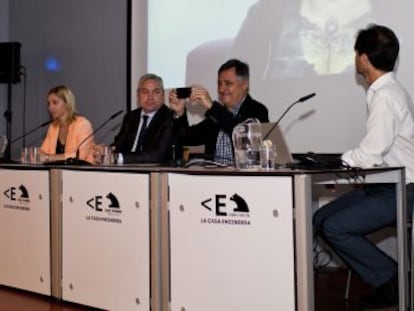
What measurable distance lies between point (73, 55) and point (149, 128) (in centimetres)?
171

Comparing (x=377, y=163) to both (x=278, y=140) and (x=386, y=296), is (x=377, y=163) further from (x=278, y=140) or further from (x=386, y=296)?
(x=386, y=296)

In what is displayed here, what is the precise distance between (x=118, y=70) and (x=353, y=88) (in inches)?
75.5

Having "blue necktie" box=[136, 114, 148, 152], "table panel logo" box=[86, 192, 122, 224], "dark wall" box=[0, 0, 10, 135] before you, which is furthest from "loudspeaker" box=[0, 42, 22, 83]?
"table panel logo" box=[86, 192, 122, 224]

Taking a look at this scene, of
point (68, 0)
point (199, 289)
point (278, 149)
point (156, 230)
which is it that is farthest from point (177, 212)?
point (68, 0)

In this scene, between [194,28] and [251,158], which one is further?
[194,28]

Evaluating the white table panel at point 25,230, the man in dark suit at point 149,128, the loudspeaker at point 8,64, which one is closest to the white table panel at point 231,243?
the white table panel at point 25,230

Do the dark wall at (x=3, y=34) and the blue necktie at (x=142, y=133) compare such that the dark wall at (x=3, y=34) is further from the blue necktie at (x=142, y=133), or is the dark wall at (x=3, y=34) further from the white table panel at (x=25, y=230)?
the white table panel at (x=25, y=230)

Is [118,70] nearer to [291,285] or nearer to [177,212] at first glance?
[177,212]

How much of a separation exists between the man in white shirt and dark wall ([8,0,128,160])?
2.35 meters

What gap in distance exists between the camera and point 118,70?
14.4 ft

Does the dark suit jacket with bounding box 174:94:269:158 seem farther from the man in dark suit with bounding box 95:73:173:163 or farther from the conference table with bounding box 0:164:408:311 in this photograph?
the conference table with bounding box 0:164:408:311

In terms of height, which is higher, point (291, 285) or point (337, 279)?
point (291, 285)

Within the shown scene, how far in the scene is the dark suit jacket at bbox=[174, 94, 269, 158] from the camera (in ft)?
9.08

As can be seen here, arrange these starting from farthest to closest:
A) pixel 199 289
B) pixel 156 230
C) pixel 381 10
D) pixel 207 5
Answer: pixel 207 5
pixel 381 10
pixel 156 230
pixel 199 289
